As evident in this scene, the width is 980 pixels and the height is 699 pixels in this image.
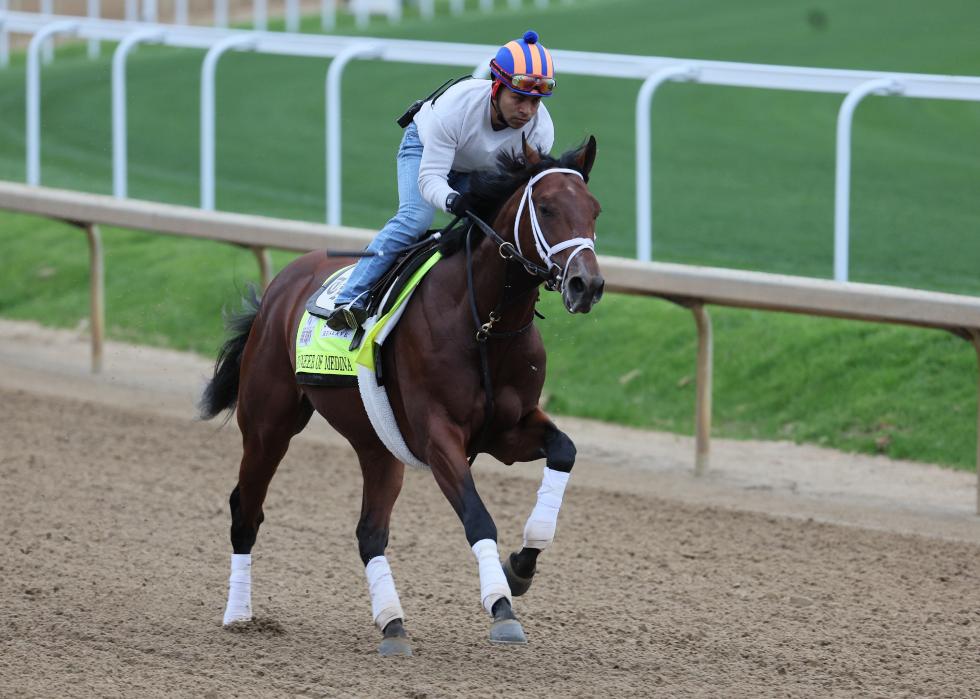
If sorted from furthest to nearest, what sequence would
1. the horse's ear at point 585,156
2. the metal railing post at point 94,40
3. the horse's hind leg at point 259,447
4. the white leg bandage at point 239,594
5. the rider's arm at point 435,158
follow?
the metal railing post at point 94,40, the horse's hind leg at point 259,447, the white leg bandage at point 239,594, the rider's arm at point 435,158, the horse's ear at point 585,156

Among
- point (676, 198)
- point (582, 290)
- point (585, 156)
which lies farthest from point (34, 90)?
point (582, 290)

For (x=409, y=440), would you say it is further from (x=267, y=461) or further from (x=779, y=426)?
(x=779, y=426)

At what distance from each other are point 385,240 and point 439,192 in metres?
0.48

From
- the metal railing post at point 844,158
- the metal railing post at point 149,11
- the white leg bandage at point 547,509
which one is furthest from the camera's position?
the metal railing post at point 149,11

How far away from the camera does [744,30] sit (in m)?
23.2

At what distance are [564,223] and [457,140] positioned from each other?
0.68 meters

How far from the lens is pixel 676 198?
1332cm

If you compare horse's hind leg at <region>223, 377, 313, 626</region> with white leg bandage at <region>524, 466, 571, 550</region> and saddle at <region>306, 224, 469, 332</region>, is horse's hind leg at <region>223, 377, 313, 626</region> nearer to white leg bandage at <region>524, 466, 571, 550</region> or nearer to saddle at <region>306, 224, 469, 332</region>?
saddle at <region>306, 224, 469, 332</region>

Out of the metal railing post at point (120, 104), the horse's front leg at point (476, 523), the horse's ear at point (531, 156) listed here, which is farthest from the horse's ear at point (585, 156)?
the metal railing post at point (120, 104)

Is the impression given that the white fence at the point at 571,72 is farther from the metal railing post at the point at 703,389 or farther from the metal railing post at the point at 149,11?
the metal railing post at the point at 149,11

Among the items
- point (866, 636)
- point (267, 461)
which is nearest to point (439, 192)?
point (267, 461)

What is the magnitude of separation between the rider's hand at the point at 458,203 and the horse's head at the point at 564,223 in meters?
0.23

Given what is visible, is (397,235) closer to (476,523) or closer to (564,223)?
(564,223)

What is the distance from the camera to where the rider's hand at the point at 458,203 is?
512cm
